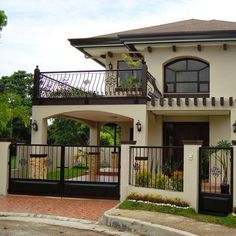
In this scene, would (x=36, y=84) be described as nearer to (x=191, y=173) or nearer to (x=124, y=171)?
(x=124, y=171)

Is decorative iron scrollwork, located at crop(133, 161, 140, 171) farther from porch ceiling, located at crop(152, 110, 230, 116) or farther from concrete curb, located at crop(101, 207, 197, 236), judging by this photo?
porch ceiling, located at crop(152, 110, 230, 116)

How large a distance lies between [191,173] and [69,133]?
898 inches

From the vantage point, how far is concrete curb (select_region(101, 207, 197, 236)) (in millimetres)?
8442

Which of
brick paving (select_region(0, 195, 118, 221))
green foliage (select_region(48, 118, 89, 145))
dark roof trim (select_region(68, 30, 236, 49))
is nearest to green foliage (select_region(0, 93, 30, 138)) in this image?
brick paving (select_region(0, 195, 118, 221))

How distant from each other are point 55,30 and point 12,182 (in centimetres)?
759

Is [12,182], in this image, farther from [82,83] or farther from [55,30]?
[55,30]

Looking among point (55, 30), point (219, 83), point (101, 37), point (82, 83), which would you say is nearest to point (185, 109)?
point (219, 83)

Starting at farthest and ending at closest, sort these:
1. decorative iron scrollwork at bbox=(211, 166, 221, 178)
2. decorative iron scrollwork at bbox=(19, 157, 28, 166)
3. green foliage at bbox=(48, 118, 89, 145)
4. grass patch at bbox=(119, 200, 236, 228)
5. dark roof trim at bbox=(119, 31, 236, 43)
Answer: green foliage at bbox=(48, 118, 89, 145)
dark roof trim at bbox=(119, 31, 236, 43)
decorative iron scrollwork at bbox=(19, 157, 28, 166)
decorative iron scrollwork at bbox=(211, 166, 221, 178)
grass patch at bbox=(119, 200, 236, 228)

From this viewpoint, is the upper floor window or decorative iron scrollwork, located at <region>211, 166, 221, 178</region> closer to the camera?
decorative iron scrollwork, located at <region>211, 166, 221, 178</region>

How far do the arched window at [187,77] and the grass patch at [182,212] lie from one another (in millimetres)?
7617

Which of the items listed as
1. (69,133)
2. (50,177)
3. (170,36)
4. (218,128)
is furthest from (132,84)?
(69,133)

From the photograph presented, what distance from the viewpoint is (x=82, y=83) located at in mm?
16828

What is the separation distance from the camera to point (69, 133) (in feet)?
108

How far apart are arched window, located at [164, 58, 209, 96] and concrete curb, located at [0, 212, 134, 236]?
908 cm
